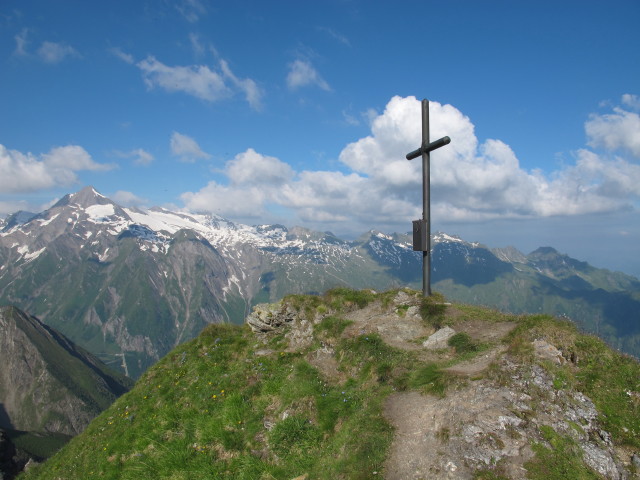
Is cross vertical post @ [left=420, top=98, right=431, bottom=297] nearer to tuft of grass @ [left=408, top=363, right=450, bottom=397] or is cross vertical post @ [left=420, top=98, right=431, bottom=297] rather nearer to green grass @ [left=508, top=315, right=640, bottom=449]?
green grass @ [left=508, top=315, right=640, bottom=449]

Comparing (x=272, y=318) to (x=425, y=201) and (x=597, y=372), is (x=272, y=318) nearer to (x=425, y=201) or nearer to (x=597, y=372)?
(x=425, y=201)

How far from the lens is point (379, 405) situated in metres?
13.4

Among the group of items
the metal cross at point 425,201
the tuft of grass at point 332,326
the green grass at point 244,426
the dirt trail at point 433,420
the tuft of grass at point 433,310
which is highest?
the metal cross at point 425,201

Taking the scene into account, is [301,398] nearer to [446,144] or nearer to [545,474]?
[545,474]

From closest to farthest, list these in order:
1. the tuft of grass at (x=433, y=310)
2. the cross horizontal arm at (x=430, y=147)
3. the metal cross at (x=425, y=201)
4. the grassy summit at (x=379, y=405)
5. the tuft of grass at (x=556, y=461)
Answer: the tuft of grass at (x=556, y=461), the grassy summit at (x=379, y=405), the tuft of grass at (x=433, y=310), the cross horizontal arm at (x=430, y=147), the metal cross at (x=425, y=201)

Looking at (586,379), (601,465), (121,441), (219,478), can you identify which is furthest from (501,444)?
(121,441)

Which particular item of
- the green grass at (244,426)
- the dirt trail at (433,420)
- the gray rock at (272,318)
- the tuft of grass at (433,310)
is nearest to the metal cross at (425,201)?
the tuft of grass at (433,310)

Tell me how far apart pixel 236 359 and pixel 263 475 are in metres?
10.4

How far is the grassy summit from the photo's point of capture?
10469mm

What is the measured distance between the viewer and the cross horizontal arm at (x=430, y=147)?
2072 cm

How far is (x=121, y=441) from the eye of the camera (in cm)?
1745

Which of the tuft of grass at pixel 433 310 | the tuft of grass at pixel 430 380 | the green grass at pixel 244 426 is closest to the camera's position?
the green grass at pixel 244 426

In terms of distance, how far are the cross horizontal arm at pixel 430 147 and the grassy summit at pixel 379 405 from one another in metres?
9.30

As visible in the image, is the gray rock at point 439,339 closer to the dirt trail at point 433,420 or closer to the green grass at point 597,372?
the dirt trail at point 433,420
